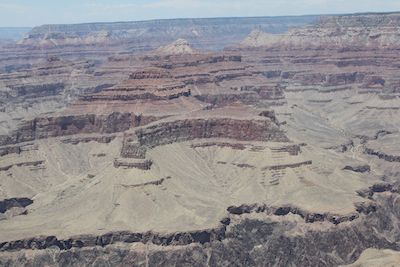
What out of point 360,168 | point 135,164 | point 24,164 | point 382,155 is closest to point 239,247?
→ point 135,164

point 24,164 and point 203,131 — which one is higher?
point 203,131

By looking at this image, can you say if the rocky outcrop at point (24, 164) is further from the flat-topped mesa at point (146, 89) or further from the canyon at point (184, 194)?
the flat-topped mesa at point (146, 89)

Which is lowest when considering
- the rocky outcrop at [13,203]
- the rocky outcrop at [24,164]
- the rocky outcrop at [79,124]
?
the rocky outcrop at [13,203]

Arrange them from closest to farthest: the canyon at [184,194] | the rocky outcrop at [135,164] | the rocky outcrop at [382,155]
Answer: the canyon at [184,194] < the rocky outcrop at [135,164] < the rocky outcrop at [382,155]

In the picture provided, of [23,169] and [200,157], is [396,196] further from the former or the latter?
[23,169]

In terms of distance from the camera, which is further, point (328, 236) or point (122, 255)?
point (328, 236)

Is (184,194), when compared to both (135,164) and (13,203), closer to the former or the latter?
(135,164)

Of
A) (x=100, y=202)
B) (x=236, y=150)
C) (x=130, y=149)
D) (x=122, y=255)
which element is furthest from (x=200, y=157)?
(x=122, y=255)

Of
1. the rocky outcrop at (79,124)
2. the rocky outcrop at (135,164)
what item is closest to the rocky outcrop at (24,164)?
the rocky outcrop at (79,124)
